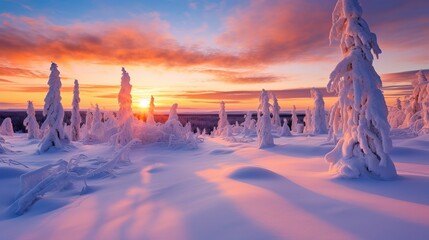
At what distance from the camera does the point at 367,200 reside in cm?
526

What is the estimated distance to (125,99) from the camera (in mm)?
21953

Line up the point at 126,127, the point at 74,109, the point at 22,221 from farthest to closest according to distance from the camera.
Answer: the point at 74,109 < the point at 126,127 < the point at 22,221

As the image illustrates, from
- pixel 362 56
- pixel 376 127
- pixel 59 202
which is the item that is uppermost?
pixel 362 56

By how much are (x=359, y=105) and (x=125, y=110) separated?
18534 mm

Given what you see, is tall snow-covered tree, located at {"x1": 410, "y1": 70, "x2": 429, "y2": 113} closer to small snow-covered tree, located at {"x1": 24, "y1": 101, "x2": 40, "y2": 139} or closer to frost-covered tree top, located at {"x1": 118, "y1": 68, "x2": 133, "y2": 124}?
frost-covered tree top, located at {"x1": 118, "y1": 68, "x2": 133, "y2": 124}

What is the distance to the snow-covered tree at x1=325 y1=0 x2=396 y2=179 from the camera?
7.36m

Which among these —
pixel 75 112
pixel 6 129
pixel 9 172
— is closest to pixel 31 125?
A: pixel 6 129

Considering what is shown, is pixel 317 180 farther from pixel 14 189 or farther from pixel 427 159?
pixel 14 189

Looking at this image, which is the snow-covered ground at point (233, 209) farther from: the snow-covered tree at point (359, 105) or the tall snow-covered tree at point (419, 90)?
the tall snow-covered tree at point (419, 90)

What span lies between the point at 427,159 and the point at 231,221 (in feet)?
36.2

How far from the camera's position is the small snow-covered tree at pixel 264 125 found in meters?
18.7

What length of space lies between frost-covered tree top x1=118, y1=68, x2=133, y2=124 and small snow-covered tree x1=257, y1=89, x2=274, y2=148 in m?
11.1

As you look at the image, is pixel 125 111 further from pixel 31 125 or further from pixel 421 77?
pixel 31 125

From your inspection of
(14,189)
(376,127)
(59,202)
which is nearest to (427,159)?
(376,127)
